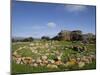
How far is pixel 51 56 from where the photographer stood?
295cm

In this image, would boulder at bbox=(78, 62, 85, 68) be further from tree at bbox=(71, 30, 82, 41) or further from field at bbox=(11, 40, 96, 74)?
tree at bbox=(71, 30, 82, 41)

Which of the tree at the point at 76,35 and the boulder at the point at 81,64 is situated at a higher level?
the tree at the point at 76,35

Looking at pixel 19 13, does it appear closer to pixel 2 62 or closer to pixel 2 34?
pixel 2 34

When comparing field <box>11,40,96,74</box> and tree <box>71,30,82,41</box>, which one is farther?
tree <box>71,30,82,41</box>

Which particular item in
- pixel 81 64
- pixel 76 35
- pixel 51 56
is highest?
pixel 76 35

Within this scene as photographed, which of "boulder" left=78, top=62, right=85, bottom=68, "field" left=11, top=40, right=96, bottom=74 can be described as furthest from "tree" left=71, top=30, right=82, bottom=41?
"boulder" left=78, top=62, right=85, bottom=68

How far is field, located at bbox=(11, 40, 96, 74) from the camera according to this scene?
111 inches

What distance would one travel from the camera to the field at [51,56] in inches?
111

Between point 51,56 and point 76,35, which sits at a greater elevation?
point 76,35

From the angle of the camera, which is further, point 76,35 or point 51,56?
point 76,35

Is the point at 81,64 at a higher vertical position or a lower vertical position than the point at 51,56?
lower

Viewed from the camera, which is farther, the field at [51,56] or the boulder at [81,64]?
the boulder at [81,64]

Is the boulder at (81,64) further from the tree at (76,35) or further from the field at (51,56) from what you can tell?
the tree at (76,35)

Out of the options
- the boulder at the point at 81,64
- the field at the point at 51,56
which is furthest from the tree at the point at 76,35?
the boulder at the point at 81,64
